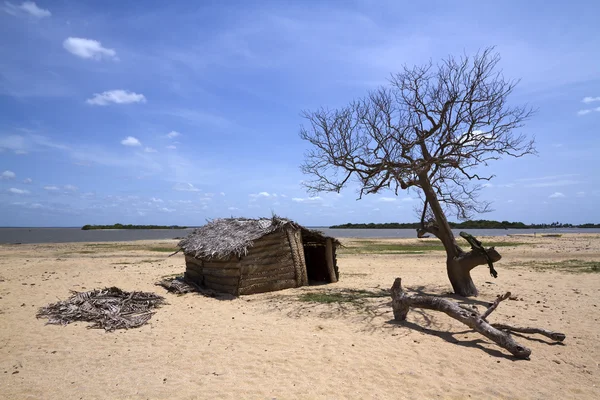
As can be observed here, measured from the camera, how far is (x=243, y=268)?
11867 millimetres

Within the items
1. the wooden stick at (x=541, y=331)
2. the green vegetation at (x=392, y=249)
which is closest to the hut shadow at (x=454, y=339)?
the wooden stick at (x=541, y=331)

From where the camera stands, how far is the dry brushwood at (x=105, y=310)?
872 cm

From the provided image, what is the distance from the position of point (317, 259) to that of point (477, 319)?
8.91m

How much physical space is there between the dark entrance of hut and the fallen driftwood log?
6.12m

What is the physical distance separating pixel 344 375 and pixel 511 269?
14.7 m

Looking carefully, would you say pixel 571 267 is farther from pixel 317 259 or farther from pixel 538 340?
pixel 538 340

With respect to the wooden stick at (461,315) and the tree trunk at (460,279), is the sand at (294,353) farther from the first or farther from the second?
the tree trunk at (460,279)

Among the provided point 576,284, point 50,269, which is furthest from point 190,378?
point 50,269

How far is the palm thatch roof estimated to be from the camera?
11719 millimetres

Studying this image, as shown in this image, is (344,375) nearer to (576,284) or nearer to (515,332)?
(515,332)

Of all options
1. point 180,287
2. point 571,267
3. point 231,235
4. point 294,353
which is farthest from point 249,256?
point 571,267

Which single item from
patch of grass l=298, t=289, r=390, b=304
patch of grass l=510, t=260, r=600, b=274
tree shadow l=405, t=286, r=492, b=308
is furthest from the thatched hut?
patch of grass l=510, t=260, r=600, b=274

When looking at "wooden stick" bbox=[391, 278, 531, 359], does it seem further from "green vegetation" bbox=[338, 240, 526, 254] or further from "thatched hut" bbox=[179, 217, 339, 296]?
"green vegetation" bbox=[338, 240, 526, 254]

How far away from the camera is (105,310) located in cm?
928
